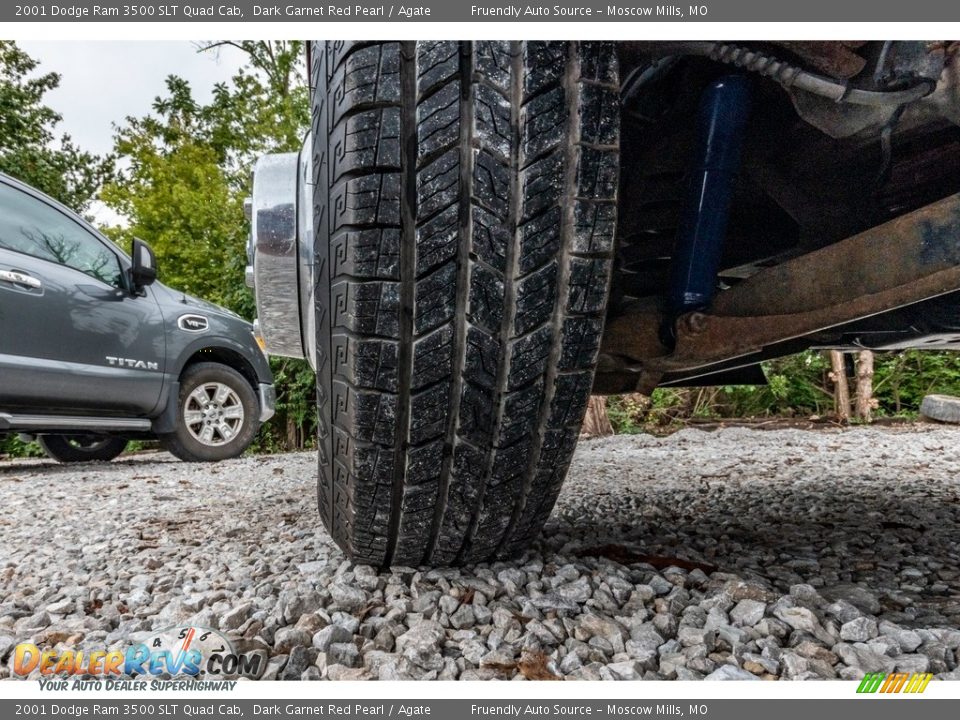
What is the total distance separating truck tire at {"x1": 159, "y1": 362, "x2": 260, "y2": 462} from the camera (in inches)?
131

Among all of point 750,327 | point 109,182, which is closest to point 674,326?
point 750,327

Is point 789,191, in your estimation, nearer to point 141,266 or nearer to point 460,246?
point 460,246

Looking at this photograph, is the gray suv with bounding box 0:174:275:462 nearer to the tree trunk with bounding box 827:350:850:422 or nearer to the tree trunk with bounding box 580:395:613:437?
the tree trunk with bounding box 580:395:613:437

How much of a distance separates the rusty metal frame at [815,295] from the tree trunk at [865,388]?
4.56 m

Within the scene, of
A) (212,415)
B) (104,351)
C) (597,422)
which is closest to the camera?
(104,351)

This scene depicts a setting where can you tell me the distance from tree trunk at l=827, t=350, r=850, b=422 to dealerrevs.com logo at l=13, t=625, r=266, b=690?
16.2 ft

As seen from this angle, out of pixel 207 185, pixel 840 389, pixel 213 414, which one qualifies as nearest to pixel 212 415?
pixel 213 414

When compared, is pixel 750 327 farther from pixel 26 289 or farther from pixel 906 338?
pixel 26 289

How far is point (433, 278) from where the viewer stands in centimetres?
74

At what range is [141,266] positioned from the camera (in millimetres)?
2984

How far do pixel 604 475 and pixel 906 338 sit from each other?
4.44 feet

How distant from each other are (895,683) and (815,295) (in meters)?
0.50

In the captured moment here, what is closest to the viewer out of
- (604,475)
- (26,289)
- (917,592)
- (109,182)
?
(917,592)
